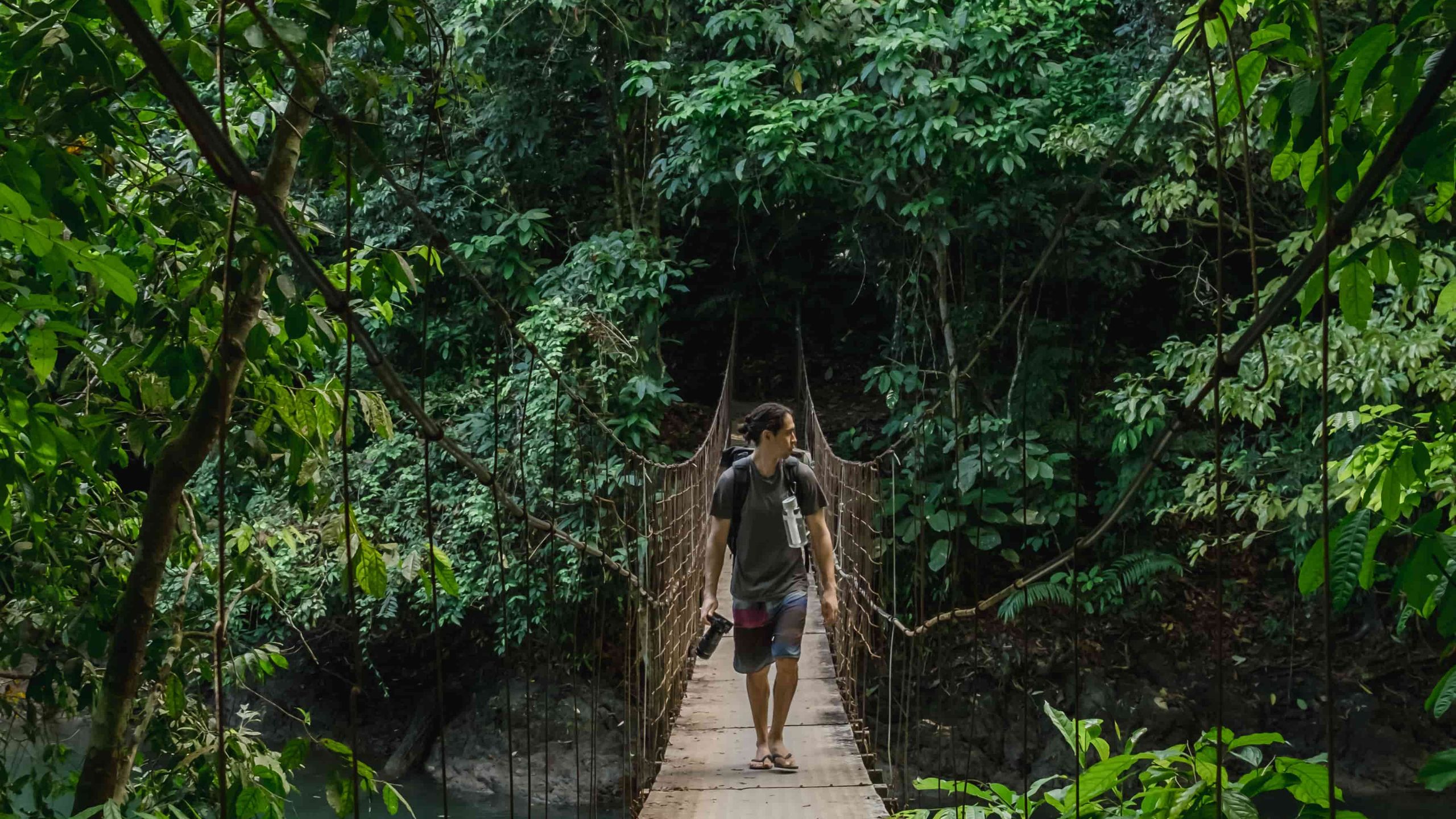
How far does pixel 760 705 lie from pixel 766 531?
14.0 inches

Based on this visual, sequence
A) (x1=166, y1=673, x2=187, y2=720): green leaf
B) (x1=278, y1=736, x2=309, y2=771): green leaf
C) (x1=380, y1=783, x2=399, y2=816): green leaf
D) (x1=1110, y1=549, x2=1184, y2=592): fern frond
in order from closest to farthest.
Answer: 1. (x1=278, y1=736, x2=309, y2=771): green leaf
2. (x1=380, y1=783, x2=399, y2=816): green leaf
3. (x1=166, y1=673, x2=187, y2=720): green leaf
4. (x1=1110, y1=549, x2=1184, y2=592): fern frond

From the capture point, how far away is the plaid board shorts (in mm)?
2291

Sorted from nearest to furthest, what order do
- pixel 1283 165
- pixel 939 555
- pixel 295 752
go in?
1. pixel 1283 165
2. pixel 295 752
3. pixel 939 555

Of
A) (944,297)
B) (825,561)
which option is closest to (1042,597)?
(944,297)

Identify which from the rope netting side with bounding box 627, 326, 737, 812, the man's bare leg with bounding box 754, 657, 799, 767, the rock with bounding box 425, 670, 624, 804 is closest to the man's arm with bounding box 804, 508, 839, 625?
the man's bare leg with bounding box 754, 657, 799, 767

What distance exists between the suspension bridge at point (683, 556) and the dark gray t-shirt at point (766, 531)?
222mm

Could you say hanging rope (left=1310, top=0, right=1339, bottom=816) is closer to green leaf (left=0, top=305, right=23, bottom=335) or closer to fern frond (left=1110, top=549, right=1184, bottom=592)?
green leaf (left=0, top=305, right=23, bottom=335)

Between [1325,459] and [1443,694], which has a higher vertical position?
[1325,459]

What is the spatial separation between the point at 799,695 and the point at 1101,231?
3.18 metres

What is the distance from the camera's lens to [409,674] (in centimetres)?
596

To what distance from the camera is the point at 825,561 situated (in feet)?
7.77

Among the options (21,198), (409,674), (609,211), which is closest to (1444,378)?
(21,198)

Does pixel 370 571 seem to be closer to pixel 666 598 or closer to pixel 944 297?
pixel 666 598

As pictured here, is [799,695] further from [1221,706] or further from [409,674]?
[409,674]
